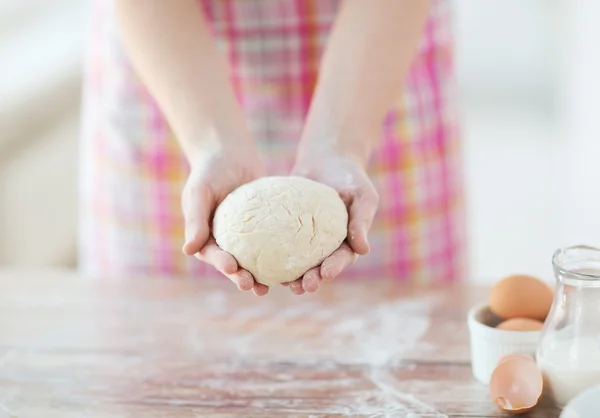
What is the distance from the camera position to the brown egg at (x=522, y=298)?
109cm

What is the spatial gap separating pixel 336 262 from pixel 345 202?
0.14 m

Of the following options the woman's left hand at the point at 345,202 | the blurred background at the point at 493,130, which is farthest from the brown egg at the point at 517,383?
the blurred background at the point at 493,130

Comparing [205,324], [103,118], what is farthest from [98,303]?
[103,118]

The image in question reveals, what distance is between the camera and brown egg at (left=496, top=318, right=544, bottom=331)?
1076mm

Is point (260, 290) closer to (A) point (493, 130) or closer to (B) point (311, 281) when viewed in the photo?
(B) point (311, 281)

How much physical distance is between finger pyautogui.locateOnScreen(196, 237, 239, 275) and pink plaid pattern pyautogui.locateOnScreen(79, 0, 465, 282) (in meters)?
0.48

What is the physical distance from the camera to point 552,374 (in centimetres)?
101

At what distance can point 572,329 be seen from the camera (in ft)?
3.23

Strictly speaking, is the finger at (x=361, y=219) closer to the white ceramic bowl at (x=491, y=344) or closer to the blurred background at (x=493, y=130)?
the white ceramic bowl at (x=491, y=344)

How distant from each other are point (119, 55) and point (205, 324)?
22.0 inches

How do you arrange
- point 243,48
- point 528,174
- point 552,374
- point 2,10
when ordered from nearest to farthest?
1. point 552,374
2. point 243,48
3. point 2,10
4. point 528,174

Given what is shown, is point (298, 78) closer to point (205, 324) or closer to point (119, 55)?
point (119, 55)

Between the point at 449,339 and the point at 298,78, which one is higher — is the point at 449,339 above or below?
below

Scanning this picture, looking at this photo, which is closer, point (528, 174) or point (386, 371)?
point (386, 371)
